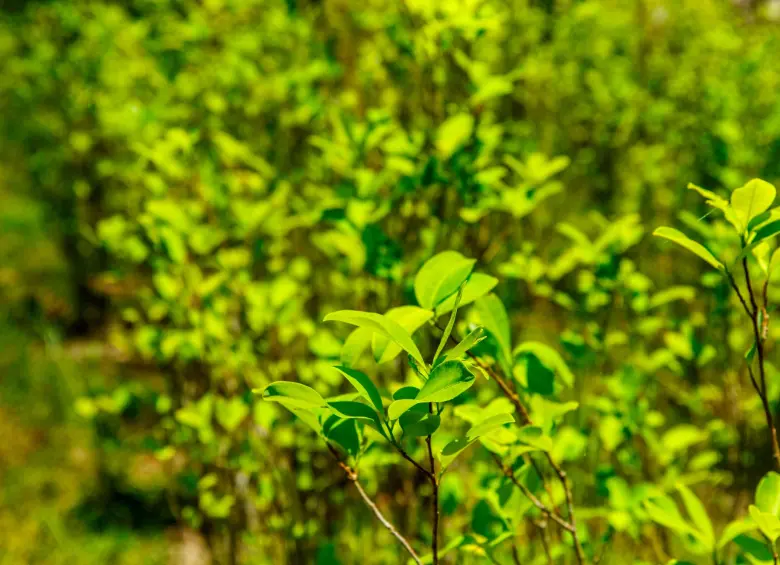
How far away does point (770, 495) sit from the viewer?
2.88 feet

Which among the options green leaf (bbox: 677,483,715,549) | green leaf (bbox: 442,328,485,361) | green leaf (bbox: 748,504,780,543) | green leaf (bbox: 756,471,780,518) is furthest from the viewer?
green leaf (bbox: 677,483,715,549)

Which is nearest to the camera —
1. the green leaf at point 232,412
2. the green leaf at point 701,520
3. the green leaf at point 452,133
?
the green leaf at point 701,520

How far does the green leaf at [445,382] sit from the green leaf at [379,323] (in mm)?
21

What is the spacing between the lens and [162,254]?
1.86 m

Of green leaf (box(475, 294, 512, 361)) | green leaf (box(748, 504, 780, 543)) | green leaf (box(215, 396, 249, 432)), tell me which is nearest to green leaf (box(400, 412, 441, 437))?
green leaf (box(475, 294, 512, 361))

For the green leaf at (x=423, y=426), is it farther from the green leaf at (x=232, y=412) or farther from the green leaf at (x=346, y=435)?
the green leaf at (x=232, y=412)

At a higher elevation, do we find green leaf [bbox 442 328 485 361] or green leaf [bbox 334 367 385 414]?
green leaf [bbox 442 328 485 361]

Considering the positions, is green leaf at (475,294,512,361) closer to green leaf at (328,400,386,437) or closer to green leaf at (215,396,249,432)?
green leaf at (328,400,386,437)

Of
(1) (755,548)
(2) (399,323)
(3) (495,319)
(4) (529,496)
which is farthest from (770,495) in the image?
(2) (399,323)

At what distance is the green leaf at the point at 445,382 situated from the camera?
0.68 metres

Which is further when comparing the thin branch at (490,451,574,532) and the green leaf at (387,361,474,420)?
the thin branch at (490,451,574,532)

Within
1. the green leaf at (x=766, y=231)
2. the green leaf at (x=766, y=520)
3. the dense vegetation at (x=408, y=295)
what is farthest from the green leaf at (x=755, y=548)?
the green leaf at (x=766, y=231)

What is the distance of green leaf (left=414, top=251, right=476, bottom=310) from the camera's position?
850mm

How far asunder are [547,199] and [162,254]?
2455 millimetres
